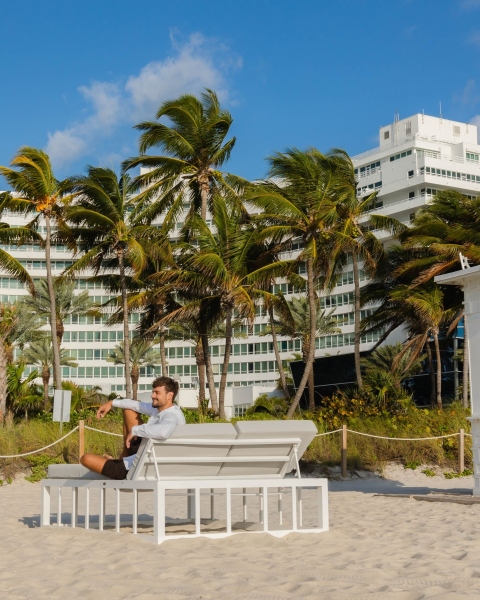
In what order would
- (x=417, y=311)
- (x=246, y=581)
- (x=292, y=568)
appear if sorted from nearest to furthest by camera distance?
1. (x=246, y=581)
2. (x=292, y=568)
3. (x=417, y=311)

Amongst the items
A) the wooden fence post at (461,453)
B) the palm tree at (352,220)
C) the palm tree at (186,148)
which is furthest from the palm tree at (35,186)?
the wooden fence post at (461,453)

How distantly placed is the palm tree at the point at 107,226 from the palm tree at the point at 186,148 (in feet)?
3.03

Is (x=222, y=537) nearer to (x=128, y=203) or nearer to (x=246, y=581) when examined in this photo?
(x=246, y=581)

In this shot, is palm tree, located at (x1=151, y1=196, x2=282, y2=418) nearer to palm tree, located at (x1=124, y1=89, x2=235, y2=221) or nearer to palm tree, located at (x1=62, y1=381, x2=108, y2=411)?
palm tree, located at (x1=124, y1=89, x2=235, y2=221)

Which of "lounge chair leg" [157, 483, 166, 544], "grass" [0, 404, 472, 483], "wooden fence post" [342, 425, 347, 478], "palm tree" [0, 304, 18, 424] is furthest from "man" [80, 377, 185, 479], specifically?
"palm tree" [0, 304, 18, 424]

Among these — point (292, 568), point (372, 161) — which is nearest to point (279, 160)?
point (292, 568)

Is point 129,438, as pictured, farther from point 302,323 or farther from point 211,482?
point 302,323

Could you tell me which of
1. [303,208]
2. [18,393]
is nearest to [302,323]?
[18,393]

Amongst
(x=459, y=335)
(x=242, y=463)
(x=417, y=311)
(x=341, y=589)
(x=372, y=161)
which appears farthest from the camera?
(x=372, y=161)

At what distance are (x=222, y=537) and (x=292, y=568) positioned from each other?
1616mm

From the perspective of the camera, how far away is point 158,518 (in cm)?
668

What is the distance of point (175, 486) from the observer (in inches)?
269

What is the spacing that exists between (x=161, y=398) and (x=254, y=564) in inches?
80.9

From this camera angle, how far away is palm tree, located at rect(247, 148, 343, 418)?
90.3 feet
